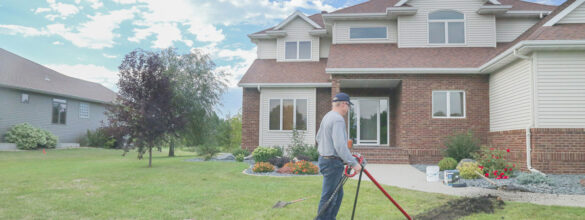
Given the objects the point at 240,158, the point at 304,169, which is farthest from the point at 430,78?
the point at 240,158

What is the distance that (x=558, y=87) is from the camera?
9.21 metres

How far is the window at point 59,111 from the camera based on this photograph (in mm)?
22672

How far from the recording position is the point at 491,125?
40.0 feet

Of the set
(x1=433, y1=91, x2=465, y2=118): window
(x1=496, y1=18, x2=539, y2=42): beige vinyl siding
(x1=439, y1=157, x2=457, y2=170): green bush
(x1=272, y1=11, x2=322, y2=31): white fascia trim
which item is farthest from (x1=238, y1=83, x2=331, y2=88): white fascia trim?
(x1=496, y1=18, x2=539, y2=42): beige vinyl siding

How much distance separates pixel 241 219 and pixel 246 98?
429 inches

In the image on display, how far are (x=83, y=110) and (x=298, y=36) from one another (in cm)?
1784

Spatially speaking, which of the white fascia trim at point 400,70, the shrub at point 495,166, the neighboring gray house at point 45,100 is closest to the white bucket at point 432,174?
the shrub at point 495,166

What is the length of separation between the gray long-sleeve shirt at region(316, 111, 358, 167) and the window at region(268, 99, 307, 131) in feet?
35.6

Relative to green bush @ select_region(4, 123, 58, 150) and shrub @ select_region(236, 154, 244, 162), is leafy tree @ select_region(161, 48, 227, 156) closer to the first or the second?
shrub @ select_region(236, 154, 244, 162)

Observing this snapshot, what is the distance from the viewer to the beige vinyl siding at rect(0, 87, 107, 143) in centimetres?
1915

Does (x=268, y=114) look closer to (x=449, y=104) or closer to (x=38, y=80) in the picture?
(x=449, y=104)

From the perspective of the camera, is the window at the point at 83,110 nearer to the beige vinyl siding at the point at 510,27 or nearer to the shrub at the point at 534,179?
the beige vinyl siding at the point at 510,27

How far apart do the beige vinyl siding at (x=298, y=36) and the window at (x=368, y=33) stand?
1.94 metres

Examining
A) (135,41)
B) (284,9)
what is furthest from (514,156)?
(135,41)
